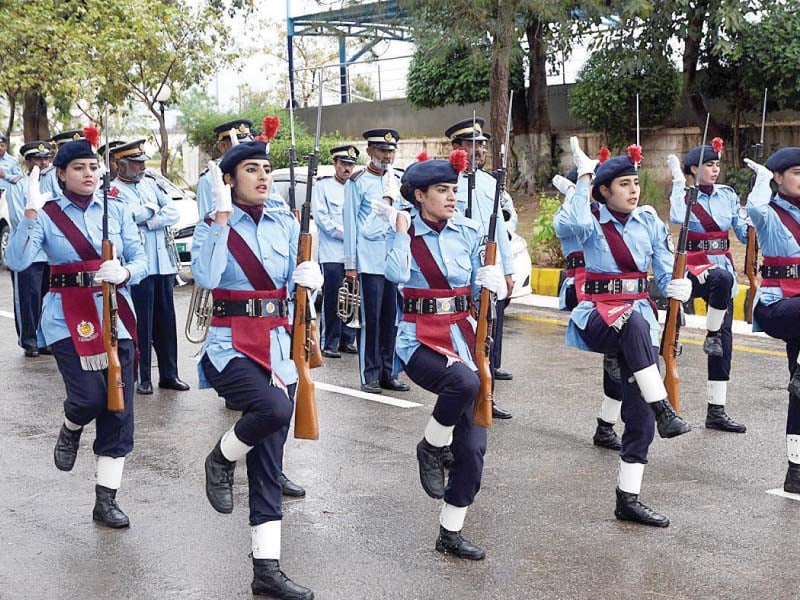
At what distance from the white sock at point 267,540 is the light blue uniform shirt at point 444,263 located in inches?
43.6

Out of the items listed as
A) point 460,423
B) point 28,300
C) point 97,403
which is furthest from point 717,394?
point 28,300

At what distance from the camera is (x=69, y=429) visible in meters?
6.32

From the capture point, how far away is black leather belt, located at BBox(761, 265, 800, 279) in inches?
271

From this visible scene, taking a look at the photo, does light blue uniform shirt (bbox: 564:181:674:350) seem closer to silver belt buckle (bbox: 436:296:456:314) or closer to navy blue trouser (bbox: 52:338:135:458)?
silver belt buckle (bbox: 436:296:456:314)

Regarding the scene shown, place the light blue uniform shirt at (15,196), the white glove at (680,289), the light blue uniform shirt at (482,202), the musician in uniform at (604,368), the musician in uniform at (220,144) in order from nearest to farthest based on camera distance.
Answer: the white glove at (680,289) → the musician in uniform at (604,368) → the light blue uniform shirt at (482,202) → the musician in uniform at (220,144) → the light blue uniform shirt at (15,196)

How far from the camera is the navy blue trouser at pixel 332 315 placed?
10.9 metres

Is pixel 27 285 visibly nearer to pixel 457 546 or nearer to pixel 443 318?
pixel 443 318

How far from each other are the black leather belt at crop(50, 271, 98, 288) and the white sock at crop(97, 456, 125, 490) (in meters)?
0.91

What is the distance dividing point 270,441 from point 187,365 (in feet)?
18.7

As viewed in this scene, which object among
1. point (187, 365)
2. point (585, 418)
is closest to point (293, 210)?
point (585, 418)

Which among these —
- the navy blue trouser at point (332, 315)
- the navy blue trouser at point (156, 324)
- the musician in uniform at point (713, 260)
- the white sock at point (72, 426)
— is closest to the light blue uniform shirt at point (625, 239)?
the musician in uniform at point (713, 260)

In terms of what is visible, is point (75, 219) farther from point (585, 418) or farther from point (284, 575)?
point (585, 418)

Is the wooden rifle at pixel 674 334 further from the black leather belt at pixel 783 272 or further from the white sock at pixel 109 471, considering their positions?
the white sock at pixel 109 471

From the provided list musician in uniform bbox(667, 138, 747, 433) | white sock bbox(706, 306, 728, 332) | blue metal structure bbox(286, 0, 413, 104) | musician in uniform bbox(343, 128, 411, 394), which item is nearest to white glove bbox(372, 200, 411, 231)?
musician in uniform bbox(667, 138, 747, 433)
